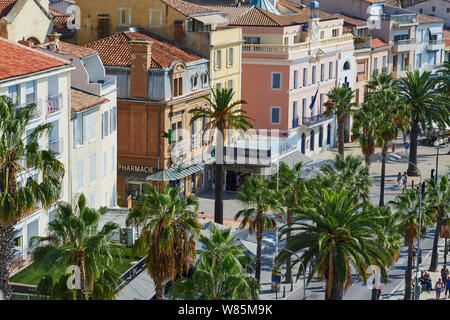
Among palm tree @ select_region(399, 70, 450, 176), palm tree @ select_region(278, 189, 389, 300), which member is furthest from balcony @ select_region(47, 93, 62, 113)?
palm tree @ select_region(399, 70, 450, 176)

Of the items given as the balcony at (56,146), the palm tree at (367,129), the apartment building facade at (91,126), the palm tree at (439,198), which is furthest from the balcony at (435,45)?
the balcony at (56,146)

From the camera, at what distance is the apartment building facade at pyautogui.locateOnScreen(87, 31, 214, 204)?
6719 centimetres

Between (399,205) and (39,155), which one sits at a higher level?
(39,155)

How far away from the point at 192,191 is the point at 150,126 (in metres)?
8.48

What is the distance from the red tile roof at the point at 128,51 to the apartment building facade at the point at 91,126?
4802mm

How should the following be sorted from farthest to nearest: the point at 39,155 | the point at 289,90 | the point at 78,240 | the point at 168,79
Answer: the point at 289,90 < the point at 168,79 < the point at 39,155 < the point at 78,240

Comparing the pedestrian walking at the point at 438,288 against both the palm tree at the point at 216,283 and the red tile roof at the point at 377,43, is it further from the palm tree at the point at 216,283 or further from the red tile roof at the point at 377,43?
the red tile roof at the point at 377,43

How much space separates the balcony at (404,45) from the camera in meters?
113

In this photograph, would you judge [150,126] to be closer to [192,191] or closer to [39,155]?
[192,191]

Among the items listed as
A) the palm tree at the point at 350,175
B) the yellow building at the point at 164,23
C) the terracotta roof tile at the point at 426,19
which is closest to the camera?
the palm tree at the point at 350,175

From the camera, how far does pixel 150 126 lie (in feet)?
224

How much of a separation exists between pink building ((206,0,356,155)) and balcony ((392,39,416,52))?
1910 centimetres

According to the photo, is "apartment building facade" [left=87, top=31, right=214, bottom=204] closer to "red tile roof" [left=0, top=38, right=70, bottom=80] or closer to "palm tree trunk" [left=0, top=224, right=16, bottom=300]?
"red tile roof" [left=0, top=38, right=70, bottom=80]

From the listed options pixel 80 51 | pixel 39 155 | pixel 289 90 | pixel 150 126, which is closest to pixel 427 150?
pixel 289 90
